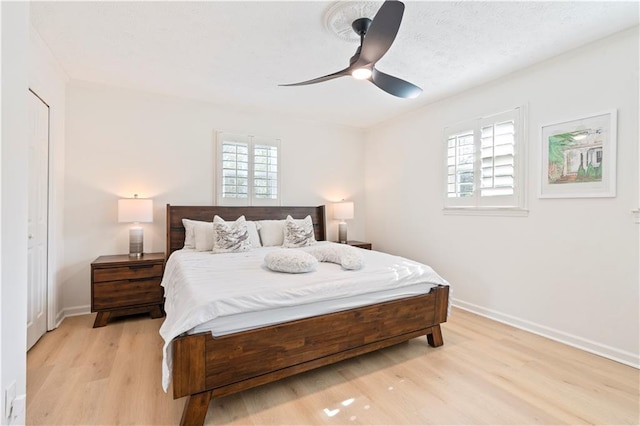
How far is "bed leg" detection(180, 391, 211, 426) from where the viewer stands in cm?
161

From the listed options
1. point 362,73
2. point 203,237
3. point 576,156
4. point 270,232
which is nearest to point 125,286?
point 203,237

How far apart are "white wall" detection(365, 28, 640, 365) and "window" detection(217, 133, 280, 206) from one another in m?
2.04

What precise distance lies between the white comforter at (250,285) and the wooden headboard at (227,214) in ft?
2.39

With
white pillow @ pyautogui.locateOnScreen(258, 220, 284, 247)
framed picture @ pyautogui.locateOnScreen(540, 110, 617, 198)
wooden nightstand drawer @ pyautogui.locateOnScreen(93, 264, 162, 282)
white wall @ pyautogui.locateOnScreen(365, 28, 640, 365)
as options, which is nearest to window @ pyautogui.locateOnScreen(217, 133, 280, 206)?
white pillow @ pyautogui.locateOnScreen(258, 220, 284, 247)

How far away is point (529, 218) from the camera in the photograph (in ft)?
9.62

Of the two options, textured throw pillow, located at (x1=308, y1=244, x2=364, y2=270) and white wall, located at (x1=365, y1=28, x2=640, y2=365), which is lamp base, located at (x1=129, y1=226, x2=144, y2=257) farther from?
white wall, located at (x1=365, y1=28, x2=640, y2=365)

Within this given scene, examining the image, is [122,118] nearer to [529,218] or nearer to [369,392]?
[369,392]

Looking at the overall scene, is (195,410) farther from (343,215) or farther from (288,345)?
(343,215)

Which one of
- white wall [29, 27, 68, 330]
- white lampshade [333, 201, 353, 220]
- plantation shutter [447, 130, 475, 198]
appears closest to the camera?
white wall [29, 27, 68, 330]

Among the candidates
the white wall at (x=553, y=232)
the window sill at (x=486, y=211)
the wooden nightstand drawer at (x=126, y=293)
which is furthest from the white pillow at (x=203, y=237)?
the window sill at (x=486, y=211)

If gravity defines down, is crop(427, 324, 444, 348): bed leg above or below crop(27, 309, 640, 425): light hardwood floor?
above

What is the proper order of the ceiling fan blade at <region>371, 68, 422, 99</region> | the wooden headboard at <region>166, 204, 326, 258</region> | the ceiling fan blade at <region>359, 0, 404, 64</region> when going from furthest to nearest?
1. the wooden headboard at <region>166, 204, 326, 258</region>
2. the ceiling fan blade at <region>371, 68, 422, 99</region>
3. the ceiling fan blade at <region>359, 0, 404, 64</region>

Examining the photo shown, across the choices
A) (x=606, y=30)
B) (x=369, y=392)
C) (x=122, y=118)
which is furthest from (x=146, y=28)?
(x=606, y=30)

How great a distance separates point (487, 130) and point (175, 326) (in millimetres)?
3460
